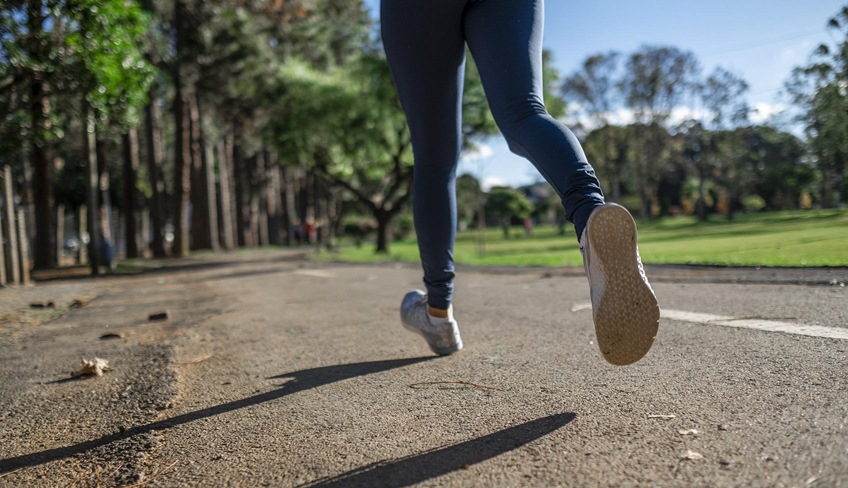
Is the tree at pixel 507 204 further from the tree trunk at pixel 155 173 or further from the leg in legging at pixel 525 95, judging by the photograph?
the leg in legging at pixel 525 95

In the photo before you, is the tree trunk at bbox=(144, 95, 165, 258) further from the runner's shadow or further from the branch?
the runner's shadow

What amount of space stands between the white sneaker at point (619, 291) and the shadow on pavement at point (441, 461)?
0.80 ft

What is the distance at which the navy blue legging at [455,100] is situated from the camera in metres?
1.75

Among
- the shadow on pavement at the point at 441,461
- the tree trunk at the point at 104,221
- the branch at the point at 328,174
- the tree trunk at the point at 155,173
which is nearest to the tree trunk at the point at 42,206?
the tree trunk at the point at 104,221

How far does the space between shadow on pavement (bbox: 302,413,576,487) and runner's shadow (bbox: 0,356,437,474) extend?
2.41 feet

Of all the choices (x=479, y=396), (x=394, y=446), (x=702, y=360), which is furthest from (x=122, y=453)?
(x=702, y=360)

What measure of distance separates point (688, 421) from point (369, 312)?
2.94 metres

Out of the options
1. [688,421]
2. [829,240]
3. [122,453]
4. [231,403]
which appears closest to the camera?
[688,421]

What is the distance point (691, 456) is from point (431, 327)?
128 centimetres

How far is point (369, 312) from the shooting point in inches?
166

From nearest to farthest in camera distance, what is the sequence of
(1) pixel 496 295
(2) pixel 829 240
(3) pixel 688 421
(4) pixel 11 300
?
(3) pixel 688 421, (1) pixel 496 295, (2) pixel 829 240, (4) pixel 11 300

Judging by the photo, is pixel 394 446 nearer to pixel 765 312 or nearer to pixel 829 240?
pixel 765 312

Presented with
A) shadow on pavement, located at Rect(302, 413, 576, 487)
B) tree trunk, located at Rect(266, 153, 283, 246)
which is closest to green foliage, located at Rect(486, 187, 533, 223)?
tree trunk, located at Rect(266, 153, 283, 246)

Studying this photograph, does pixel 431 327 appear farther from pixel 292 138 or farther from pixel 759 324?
pixel 292 138
